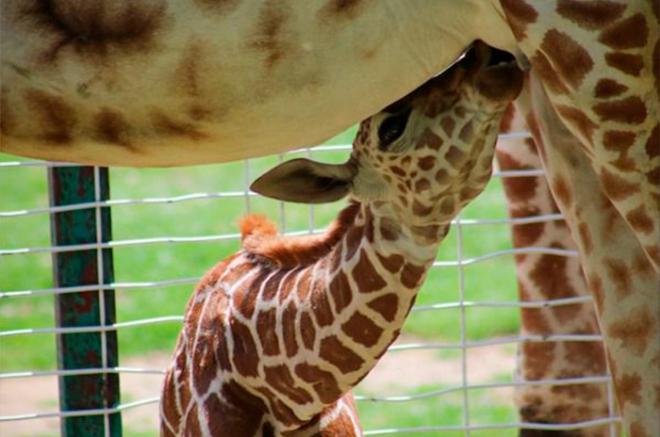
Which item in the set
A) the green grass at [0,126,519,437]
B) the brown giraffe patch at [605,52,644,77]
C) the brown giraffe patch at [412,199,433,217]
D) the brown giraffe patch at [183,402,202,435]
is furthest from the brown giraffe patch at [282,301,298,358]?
the green grass at [0,126,519,437]

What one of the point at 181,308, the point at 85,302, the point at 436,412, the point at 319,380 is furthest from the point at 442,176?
the point at 181,308

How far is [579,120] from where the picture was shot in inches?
83.0

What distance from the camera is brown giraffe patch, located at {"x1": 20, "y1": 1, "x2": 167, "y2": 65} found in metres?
2.19

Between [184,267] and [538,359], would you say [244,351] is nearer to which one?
[538,359]

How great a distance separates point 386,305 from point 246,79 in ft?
2.70

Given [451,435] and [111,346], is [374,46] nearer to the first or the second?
[111,346]

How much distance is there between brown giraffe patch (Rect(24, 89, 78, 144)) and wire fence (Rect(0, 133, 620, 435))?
3.94ft

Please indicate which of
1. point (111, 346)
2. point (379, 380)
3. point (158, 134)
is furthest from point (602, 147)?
point (379, 380)

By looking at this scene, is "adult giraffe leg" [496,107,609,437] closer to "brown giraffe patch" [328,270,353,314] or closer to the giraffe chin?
"brown giraffe patch" [328,270,353,314]

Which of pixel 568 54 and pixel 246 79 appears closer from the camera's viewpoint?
pixel 568 54

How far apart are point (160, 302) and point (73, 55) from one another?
441 cm

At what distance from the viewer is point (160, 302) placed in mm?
6562

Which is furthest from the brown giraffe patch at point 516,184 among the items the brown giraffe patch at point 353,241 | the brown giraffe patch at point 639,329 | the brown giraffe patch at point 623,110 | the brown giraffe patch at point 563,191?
the brown giraffe patch at point 623,110

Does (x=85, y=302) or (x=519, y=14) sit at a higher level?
(x=519, y=14)
